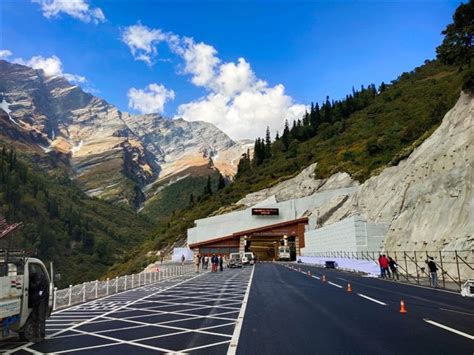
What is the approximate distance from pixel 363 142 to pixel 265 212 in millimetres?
30450

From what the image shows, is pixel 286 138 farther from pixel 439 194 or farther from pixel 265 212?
pixel 439 194

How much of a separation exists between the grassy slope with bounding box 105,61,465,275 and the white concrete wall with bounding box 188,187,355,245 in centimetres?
780

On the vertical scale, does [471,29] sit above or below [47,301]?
above

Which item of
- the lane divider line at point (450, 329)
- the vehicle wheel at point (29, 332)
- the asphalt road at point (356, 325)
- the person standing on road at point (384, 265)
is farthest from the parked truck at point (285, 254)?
the vehicle wheel at point (29, 332)

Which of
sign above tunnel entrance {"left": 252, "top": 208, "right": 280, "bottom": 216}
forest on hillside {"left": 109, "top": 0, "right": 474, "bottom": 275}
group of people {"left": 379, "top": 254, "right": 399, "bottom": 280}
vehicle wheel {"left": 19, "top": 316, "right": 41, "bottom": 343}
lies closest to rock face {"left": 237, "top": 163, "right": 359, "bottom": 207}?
forest on hillside {"left": 109, "top": 0, "right": 474, "bottom": 275}

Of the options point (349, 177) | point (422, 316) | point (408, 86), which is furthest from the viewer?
point (408, 86)

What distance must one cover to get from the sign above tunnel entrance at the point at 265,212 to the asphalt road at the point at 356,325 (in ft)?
222

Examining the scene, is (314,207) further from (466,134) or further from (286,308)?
(286,308)

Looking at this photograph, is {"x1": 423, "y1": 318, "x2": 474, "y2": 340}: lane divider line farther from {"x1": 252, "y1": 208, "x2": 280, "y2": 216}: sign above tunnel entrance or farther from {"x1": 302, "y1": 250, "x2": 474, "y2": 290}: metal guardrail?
{"x1": 252, "y1": 208, "x2": 280, "y2": 216}: sign above tunnel entrance

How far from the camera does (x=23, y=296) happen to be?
Answer: 32.8ft

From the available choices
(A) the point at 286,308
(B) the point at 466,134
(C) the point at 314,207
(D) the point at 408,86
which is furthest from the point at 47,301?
(D) the point at 408,86

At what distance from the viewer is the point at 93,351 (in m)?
9.16

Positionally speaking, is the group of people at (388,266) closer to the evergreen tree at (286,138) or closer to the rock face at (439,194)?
→ the rock face at (439,194)

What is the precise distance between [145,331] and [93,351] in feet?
7.96
